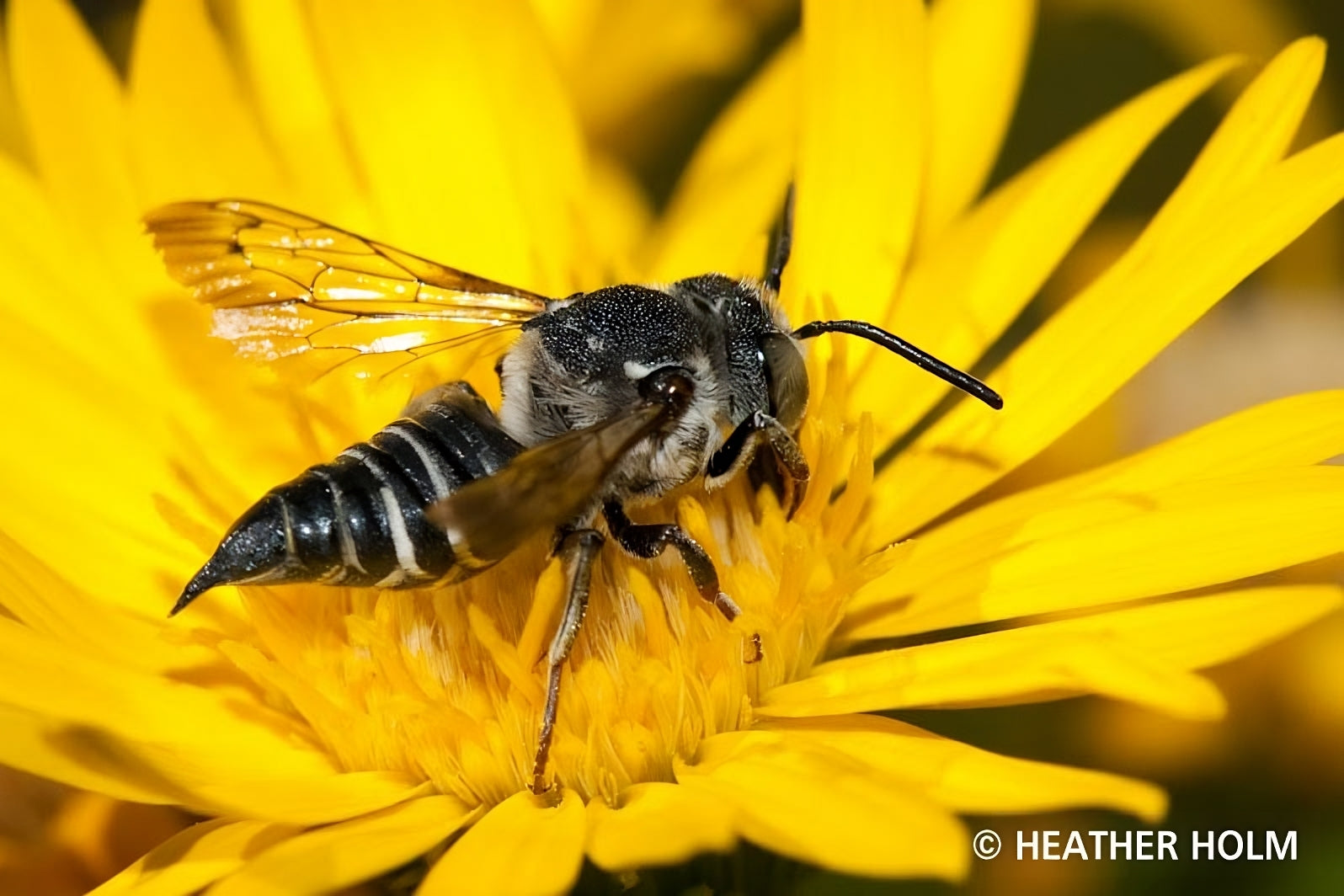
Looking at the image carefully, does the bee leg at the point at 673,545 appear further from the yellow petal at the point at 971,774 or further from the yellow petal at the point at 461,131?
the yellow petal at the point at 461,131

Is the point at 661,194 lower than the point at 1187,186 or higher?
higher

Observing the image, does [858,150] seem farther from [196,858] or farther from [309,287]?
[196,858]

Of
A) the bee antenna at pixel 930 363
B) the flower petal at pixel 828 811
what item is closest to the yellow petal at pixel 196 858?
the flower petal at pixel 828 811

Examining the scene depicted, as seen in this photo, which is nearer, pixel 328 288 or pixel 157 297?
pixel 328 288

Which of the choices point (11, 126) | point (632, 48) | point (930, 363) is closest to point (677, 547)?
point (930, 363)

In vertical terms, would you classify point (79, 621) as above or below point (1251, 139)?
below

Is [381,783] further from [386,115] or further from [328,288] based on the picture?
[386,115]

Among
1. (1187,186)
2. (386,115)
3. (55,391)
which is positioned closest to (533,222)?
(386,115)
